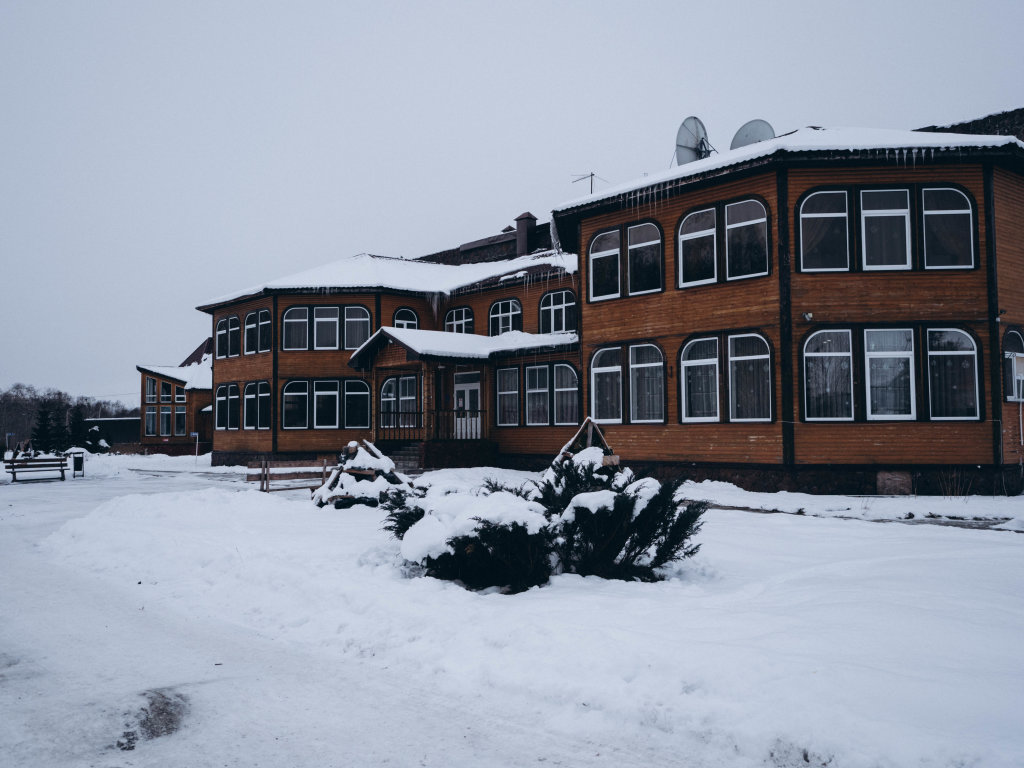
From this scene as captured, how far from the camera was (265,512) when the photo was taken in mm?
13594

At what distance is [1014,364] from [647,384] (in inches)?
308

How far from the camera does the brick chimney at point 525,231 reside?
102 feet

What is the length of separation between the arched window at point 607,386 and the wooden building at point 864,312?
8.31ft

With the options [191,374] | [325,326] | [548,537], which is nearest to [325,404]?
[325,326]

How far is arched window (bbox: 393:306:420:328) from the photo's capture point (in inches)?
1208

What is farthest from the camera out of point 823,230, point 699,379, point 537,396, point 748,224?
point 537,396

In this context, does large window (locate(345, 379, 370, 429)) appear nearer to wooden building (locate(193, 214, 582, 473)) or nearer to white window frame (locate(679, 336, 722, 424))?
wooden building (locate(193, 214, 582, 473))

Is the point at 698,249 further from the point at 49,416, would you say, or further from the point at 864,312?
the point at 49,416

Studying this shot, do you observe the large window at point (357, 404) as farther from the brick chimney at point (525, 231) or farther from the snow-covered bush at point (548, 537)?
the snow-covered bush at point (548, 537)

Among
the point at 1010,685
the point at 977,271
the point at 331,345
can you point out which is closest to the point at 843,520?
the point at 977,271

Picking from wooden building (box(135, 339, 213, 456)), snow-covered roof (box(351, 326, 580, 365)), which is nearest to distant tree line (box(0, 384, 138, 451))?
wooden building (box(135, 339, 213, 456))

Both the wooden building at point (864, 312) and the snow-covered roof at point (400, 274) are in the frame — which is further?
the snow-covered roof at point (400, 274)

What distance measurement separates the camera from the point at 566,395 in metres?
23.9

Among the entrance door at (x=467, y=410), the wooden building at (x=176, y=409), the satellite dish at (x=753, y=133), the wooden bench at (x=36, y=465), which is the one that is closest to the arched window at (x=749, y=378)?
the satellite dish at (x=753, y=133)
